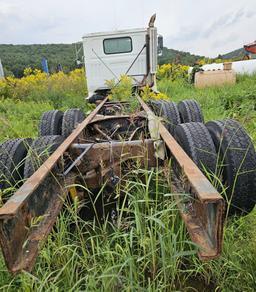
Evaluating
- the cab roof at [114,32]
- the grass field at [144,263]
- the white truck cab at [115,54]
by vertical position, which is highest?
the cab roof at [114,32]

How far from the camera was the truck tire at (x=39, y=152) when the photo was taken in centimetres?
232

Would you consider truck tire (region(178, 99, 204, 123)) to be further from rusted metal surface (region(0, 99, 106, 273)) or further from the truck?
rusted metal surface (region(0, 99, 106, 273))

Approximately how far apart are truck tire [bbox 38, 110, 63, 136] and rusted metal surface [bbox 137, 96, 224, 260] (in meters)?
2.62

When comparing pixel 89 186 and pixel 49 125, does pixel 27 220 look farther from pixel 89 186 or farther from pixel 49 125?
pixel 49 125

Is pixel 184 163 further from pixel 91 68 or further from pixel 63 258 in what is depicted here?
pixel 91 68

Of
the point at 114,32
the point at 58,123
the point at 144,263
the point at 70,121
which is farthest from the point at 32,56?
the point at 144,263

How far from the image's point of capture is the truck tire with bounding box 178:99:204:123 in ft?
12.9

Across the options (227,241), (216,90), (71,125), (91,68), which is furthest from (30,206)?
(216,90)

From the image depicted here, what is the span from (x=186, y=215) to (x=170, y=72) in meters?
13.5

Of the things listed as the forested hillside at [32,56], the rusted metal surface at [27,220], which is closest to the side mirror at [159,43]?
the rusted metal surface at [27,220]

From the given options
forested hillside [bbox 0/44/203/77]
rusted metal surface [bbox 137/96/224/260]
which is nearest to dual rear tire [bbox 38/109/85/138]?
rusted metal surface [bbox 137/96/224/260]

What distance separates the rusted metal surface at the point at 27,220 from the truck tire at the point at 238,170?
1222 millimetres

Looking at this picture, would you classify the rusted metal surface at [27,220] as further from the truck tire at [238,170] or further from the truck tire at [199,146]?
the truck tire at [238,170]

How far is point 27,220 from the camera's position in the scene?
1.58 meters
